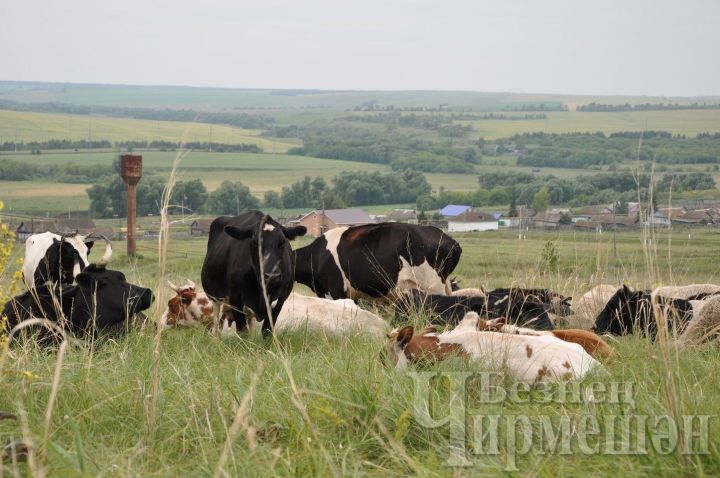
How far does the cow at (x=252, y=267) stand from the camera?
10.9 meters

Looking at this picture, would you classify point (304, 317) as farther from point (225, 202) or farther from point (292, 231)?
point (225, 202)

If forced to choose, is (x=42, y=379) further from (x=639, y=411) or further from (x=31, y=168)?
(x=31, y=168)

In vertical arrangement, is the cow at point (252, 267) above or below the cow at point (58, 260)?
above

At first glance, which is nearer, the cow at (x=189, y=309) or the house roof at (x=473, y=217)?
the cow at (x=189, y=309)

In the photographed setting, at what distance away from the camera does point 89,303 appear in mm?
10367

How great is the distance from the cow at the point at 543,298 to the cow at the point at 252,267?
2818mm

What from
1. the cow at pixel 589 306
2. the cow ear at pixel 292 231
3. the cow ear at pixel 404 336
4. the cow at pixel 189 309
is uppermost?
the cow ear at pixel 292 231

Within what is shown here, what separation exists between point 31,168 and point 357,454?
13735 centimetres

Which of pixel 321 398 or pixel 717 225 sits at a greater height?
pixel 321 398

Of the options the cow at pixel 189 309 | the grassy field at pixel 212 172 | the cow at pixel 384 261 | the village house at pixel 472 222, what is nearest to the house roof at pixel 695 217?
the village house at pixel 472 222

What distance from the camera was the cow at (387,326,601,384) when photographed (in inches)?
292

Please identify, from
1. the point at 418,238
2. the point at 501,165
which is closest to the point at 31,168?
the point at 501,165

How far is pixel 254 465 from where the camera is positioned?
514 cm

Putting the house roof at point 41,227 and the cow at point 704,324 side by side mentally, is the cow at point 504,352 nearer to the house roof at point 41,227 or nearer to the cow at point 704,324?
the cow at point 704,324
